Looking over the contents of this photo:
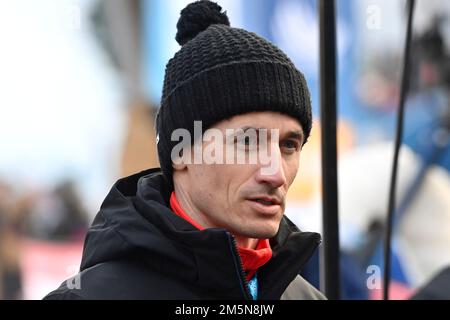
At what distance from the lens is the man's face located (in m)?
1.27

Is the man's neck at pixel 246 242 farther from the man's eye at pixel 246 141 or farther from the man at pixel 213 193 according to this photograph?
the man's eye at pixel 246 141

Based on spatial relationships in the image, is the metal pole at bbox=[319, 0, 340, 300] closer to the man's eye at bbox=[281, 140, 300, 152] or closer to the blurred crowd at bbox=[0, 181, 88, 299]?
the man's eye at bbox=[281, 140, 300, 152]

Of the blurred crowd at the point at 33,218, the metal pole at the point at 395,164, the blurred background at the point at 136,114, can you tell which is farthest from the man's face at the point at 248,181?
the blurred crowd at the point at 33,218

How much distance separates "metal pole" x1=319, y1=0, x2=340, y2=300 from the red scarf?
0.19m

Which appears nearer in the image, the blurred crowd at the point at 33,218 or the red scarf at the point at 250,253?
the red scarf at the point at 250,253

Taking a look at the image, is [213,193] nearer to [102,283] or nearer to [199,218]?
[199,218]

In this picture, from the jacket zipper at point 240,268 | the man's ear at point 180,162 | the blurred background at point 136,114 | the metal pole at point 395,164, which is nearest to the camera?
the jacket zipper at point 240,268

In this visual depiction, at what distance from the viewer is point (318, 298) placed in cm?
151

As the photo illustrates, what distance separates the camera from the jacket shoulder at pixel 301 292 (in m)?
1.47

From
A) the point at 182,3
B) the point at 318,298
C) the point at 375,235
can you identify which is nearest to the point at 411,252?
the point at 375,235

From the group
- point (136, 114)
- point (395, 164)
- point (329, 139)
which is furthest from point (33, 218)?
point (329, 139)

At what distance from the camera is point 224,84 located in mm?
1313
